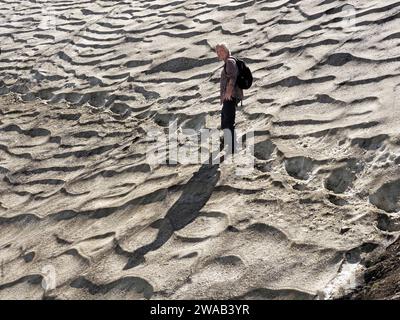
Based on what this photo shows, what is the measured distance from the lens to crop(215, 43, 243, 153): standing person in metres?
6.13

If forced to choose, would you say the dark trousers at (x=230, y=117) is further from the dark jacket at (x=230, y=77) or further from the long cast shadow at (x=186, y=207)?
the long cast shadow at (x=186, y=207)

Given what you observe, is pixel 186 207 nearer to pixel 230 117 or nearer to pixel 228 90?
pixel 230 117

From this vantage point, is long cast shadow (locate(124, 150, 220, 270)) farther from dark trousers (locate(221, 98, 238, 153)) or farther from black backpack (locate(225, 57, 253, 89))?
black backpack (locate(225, 57, 253, 89))

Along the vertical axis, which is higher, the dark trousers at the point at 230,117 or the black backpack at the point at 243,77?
the black backpack at the point at 243,77

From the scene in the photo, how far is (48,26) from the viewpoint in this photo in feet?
40.5

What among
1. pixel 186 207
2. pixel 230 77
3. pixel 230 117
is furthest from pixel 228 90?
pixel 186 207

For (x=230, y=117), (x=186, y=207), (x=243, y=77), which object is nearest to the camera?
(x=186, y=207)

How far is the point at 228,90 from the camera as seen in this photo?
6.21m

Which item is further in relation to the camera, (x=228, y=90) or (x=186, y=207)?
(x=228, y=90)

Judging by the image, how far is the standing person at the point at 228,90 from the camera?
613cm

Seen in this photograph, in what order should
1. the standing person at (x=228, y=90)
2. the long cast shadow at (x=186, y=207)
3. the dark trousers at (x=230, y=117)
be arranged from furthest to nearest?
the dark trousers at (x=230, y=117) < the standing person at (x=228, y=90) < the long cast shadow at (x=186, y=207)

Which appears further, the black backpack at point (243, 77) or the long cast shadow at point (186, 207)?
the black backpack at point (243, 77)

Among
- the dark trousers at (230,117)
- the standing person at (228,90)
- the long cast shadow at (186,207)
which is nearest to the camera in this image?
the long cast shadow at (186,207)

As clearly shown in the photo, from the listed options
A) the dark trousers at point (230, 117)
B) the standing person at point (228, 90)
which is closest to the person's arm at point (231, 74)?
the standing person at point (228, 90)
